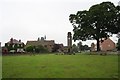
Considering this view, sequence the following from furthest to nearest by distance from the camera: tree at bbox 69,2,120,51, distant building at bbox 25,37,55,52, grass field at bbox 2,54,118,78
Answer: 1. distant building at bbox 25,37,55,52
2. tree at bbox 69,2,120,51
3. grass field at bbox 2,54,118,78

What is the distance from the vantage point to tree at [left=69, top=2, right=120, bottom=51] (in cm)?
6341

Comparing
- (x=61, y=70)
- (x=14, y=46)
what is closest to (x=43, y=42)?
(x=14, y=46)

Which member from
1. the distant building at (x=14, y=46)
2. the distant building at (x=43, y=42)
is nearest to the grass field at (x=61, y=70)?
the distant building at (x=14, y=46)

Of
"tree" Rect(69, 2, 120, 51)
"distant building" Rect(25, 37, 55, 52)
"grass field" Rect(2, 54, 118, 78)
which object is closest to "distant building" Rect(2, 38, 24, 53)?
"distant building" Rect(25, 37, 55, 52)

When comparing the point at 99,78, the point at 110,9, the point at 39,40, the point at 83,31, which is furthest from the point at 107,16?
the point at 39,40

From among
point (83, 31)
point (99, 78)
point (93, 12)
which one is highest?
point (93, 12)

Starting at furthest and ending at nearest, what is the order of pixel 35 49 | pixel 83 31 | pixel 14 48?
pixel 14 48 → pixel 35 49 → pixel 83 31

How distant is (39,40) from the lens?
142 metres

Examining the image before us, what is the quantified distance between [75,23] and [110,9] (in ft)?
34.0

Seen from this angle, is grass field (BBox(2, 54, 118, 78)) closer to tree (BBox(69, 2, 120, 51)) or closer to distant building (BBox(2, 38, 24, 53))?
tree (BBox(69, 2, 120, 51))

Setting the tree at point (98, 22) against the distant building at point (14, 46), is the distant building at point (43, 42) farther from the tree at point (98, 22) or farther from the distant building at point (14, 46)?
the tree at point (98, 22)

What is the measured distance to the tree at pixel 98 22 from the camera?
2496 inches

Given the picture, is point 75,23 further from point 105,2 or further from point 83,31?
point 105,2

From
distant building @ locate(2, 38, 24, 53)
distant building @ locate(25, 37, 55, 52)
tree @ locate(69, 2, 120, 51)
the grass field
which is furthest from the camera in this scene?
distant building @ locate(25, 37, 55, 52)
